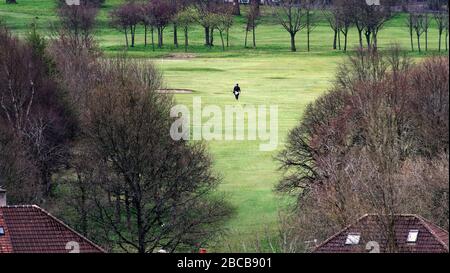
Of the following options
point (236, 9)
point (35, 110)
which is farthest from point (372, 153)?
point (236, 9)

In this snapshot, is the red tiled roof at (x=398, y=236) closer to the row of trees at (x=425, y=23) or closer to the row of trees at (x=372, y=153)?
the row of trees at (x=372, y=153)

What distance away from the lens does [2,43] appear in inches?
3000

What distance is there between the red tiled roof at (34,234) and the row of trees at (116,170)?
8.35m

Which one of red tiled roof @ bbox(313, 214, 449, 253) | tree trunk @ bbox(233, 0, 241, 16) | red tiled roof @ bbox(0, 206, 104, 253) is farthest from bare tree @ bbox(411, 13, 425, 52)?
red tiled roof @ bbox(313, 214, 449, 253)

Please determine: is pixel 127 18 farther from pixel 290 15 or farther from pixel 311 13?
pixel 311 13

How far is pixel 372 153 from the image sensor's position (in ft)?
175

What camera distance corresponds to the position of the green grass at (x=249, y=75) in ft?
208

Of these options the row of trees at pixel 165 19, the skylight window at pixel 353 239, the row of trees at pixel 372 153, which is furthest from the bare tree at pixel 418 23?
the skylight window at pixel 353 239

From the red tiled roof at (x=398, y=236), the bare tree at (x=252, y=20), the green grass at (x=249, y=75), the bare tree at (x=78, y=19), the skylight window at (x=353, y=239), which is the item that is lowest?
the green grass at (x=249, y=75)

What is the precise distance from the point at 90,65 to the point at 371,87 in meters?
24.2

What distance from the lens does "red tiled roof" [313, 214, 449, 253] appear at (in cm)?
3809

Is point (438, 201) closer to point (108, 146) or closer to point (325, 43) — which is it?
point (108, 146)

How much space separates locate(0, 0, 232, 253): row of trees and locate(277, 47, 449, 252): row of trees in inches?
180

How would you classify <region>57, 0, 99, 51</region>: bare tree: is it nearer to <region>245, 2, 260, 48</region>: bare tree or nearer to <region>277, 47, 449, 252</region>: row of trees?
<region>245, 2, 260, 48</region>: bare tree
